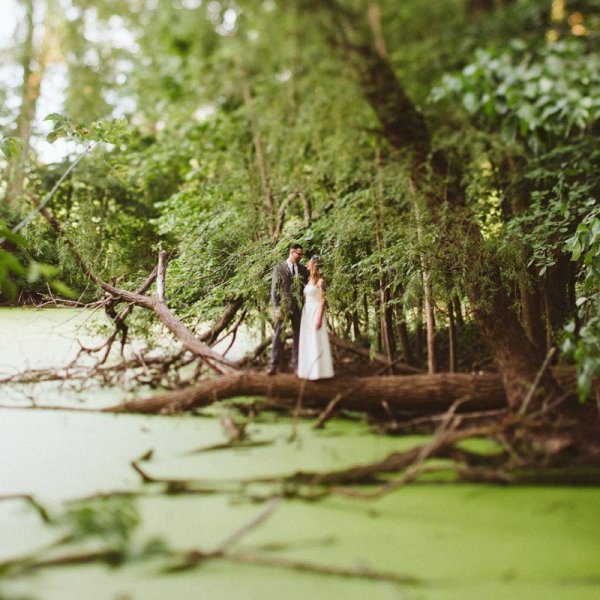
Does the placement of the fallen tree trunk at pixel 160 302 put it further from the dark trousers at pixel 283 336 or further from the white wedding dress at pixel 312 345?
the white wedding dress at pixel 312 345

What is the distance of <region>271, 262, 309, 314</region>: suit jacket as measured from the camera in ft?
10.7

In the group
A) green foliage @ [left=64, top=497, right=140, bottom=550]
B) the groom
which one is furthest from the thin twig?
green foliage @ [left=64, top=497, right=140, bottom=550]

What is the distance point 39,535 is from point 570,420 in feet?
7.51

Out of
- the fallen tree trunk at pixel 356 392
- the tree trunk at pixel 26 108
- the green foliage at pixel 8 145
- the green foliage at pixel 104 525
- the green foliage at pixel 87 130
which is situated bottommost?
the green foliage at pixel 104 525

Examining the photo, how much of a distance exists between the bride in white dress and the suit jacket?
0.06 m

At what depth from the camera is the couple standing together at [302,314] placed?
306cm

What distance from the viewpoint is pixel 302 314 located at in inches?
129

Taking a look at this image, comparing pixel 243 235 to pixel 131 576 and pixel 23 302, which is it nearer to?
pixel 23 302

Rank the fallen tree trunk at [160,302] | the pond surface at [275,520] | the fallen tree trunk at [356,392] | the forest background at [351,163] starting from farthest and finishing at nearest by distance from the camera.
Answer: the fallen tree trunk at [160,302] → the fallen tree trunk at [356,392] → the forest background at [351,163] → the pond surface at [275,520]

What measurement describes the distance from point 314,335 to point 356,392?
44cm

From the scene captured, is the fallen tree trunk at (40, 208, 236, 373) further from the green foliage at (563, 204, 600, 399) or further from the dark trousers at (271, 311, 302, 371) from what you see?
the green foliage at (563, 204, 600, 399)

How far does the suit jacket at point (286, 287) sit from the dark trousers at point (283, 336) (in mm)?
76

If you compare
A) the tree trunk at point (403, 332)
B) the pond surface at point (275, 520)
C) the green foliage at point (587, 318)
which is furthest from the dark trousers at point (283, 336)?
the green foliage at point (587, 318)

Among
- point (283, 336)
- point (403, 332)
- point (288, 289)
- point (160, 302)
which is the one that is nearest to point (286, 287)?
point (288, 289)
